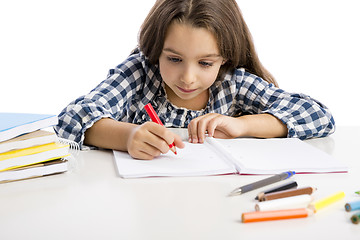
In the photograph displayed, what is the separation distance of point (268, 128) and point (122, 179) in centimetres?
50

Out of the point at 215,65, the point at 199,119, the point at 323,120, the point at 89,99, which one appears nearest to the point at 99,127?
the point at 89,99

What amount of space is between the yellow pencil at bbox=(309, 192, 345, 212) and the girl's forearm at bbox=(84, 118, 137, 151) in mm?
447

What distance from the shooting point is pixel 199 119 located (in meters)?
1.10

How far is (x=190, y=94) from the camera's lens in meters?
1.31

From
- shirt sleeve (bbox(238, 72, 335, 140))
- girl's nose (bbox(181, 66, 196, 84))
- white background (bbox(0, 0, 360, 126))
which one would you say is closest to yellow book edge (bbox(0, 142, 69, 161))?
girl's nose (bbox(181, 66, 196, 84))

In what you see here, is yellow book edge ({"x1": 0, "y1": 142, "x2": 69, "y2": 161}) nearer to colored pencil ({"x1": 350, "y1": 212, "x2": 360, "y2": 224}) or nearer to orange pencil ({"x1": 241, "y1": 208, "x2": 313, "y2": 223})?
orange pencil ({"x1": 241, "y1": 208, "x2": 313, "y2": 223})

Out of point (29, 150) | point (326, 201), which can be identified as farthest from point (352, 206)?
point (29, 150)

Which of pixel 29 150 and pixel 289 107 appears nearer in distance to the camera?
pixel 29 150

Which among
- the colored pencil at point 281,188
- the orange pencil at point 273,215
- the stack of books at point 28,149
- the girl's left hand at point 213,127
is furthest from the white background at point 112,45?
the orange pencil at point 273,215

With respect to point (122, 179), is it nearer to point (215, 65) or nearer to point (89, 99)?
point (89, 99)

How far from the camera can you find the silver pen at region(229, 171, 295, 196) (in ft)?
2.37

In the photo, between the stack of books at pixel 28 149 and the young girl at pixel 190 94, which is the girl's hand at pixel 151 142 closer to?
the young girl at pixel 190 94

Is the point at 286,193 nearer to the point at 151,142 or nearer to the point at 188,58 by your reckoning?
the point at 151,142

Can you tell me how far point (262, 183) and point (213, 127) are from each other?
1.12 feet
